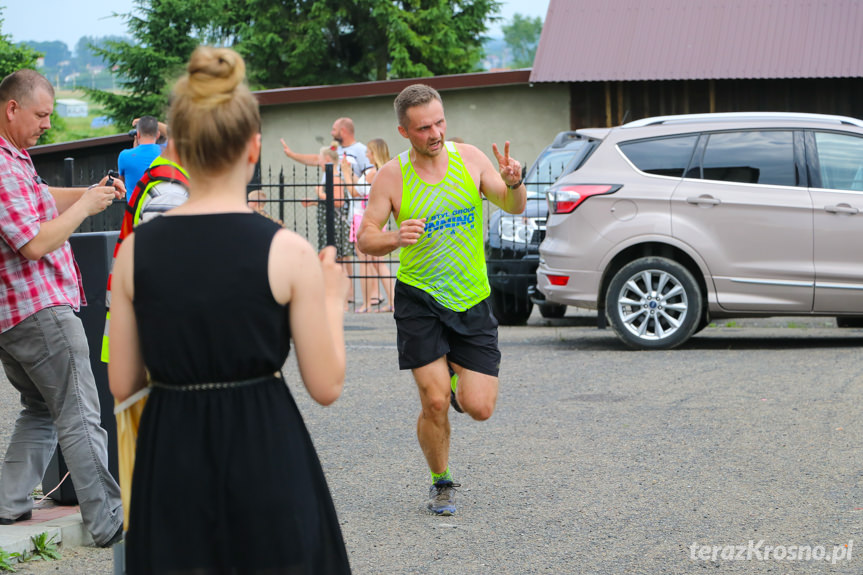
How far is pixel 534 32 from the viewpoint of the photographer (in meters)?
176

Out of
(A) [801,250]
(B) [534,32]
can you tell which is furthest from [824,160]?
(B) [534,32]

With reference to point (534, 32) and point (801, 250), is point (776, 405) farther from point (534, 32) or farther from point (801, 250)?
point (534, 32)

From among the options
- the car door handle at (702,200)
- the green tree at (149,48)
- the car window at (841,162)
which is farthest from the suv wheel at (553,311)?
the green tree at (149,48)

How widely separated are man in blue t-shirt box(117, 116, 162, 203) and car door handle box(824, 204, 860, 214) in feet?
20.8

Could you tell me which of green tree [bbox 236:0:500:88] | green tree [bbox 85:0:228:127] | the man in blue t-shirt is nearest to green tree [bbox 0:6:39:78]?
green tree [bbox 85:0:228:127]

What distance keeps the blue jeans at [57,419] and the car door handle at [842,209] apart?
7009 millimetres

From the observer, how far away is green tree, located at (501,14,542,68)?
572 ft

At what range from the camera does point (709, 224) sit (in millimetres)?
10320

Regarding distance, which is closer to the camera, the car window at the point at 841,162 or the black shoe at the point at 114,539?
the black shoe at the point at 114,539

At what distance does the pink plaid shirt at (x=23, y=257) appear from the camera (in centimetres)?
462

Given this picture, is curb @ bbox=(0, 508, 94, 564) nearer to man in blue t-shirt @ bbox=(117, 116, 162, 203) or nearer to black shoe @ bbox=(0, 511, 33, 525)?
black shoe @ bbox=(0, 511, 33, 525)

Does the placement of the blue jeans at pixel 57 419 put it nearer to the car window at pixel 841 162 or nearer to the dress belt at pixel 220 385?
→ the dress belt at pixel 220 385

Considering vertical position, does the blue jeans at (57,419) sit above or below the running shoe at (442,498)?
above

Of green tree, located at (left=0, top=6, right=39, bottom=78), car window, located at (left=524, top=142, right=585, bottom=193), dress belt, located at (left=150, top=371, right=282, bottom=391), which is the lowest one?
dress belt, located at (left=150, top=371, right=282, bottom=391)
